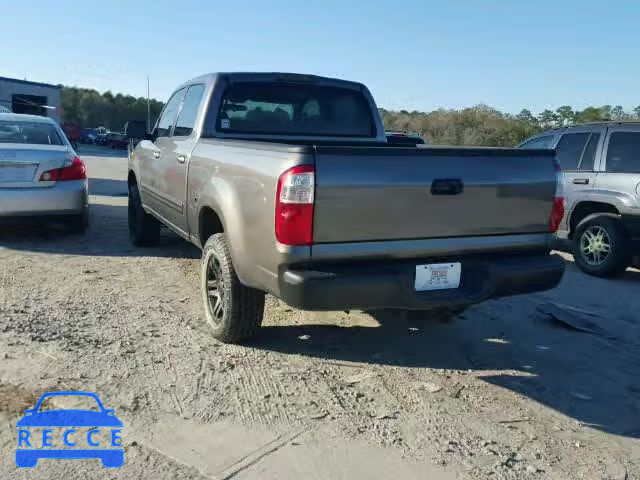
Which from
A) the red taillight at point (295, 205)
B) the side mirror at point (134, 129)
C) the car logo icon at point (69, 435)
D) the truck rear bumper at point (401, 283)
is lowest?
the car logo icon at point (69, 435)

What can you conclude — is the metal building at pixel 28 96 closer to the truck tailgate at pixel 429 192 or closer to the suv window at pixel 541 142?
the suv window at pixel 541 142

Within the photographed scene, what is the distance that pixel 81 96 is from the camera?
240 ft

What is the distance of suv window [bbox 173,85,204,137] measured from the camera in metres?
5.14

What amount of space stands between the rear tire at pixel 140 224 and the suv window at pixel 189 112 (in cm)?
167

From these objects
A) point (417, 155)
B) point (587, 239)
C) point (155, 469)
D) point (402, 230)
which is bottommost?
point (155, 469)

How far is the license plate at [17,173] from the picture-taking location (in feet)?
22.9

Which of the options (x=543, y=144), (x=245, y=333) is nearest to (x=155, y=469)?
(x=245, y=333)

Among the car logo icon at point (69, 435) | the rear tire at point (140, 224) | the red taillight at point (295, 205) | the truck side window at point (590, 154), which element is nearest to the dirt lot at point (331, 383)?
the car logo icon at point (69, 435)

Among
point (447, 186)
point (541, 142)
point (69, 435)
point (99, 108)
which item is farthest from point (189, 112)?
point (99, 108)

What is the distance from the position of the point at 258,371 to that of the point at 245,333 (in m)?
0.38

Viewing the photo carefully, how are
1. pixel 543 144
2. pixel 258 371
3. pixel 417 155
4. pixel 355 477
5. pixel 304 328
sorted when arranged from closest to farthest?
pixel 355 477 < pixel 417 155 < pixel 258 371 < pixel 304 328 < pixel 543 144

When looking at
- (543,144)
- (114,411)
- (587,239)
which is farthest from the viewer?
(543,144)

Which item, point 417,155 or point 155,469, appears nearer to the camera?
point 155,469

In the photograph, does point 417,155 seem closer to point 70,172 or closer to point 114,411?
point 114,411
